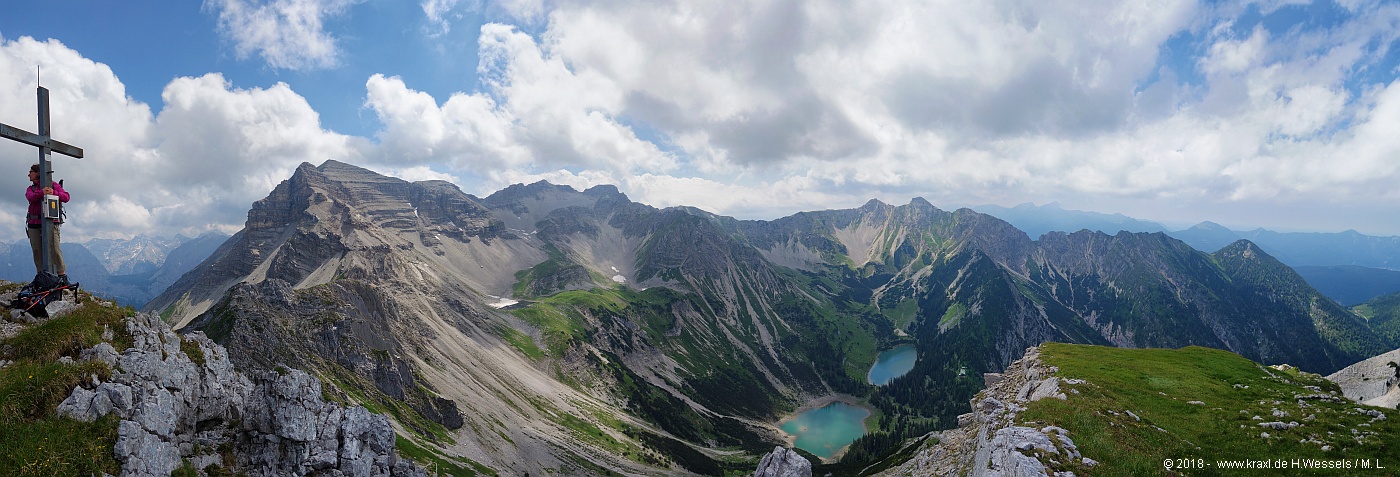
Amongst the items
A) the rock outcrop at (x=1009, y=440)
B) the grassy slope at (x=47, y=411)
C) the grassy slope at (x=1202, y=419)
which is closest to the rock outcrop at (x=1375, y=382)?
the grassy slope at (x=1202, y=419)

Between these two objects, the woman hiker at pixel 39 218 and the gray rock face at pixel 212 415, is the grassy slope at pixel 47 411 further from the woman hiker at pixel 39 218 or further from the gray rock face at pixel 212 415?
the woman hiker at pixel 39 218

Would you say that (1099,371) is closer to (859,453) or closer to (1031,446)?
(1031,446)

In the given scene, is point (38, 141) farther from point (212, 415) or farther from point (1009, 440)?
point (1009, 440)

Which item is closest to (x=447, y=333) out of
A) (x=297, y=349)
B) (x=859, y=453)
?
(x=297, y=349)

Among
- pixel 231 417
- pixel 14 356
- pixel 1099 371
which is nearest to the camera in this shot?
pixel 14 356

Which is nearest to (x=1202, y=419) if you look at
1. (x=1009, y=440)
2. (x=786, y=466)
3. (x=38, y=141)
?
(x=1009, y=440)
